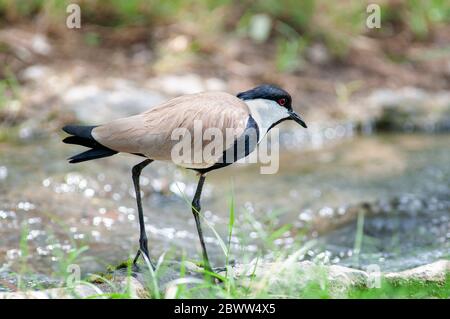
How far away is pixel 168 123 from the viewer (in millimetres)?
3568

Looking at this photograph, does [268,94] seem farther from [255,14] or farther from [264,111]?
[255,14]

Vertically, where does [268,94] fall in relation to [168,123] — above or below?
above

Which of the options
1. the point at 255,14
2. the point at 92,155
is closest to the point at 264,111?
the point at 92,155

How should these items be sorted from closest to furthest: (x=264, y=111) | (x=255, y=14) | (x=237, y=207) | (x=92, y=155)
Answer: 1. (x=92, y=155)
2. (x=264, y=111)
3. (x=237, y=207)
4. (x=255, y=14)

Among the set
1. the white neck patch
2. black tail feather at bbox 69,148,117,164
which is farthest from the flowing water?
black tail feather at bbox 69,148,117,164

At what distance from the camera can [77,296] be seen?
10.2 ft

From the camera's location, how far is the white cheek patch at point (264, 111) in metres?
3.80

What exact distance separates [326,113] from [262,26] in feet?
5.21

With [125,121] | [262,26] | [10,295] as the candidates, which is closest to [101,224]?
[125,121]

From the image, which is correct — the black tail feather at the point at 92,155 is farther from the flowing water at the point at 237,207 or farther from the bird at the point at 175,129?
the flowing water at the point at 237,207

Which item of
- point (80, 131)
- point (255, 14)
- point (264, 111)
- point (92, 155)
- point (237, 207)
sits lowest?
point (237, 207)

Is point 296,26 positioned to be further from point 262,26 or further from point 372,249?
point 372,249

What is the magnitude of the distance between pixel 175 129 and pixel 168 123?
0.17ft

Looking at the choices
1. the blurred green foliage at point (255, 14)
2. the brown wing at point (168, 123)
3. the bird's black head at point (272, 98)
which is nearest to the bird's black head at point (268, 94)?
the bird's black head at point (272, 98)
